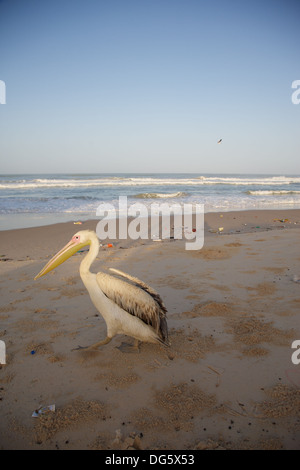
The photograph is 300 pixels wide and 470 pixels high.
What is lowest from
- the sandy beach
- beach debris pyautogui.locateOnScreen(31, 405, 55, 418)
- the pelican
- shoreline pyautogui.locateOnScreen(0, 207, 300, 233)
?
beach debris pyautogui.locateOnScreen(31, 405, 55, 418)

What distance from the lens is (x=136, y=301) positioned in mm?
3148

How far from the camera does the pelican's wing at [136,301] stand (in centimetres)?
312

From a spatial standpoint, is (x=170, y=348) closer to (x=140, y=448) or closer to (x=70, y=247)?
(x=140, y=448)

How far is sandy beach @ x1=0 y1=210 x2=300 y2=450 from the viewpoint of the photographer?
7.30 feet

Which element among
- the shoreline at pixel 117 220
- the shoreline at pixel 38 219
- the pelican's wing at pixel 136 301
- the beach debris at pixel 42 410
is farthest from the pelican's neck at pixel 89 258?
the shoreline at pixel 38 219

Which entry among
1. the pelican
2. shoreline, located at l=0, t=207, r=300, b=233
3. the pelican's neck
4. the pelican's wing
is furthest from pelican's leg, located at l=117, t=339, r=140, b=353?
shoreline, located at l=0, t=207, r=300, b=233

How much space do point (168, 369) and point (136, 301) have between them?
79 cm

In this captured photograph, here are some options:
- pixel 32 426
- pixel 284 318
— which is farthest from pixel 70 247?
pixel 284 318

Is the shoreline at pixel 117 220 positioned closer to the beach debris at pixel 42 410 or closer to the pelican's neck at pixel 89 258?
the pelican's neck at pixel 89 258

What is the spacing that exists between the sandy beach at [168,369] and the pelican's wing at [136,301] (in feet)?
1.39

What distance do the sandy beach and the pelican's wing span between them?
425mm

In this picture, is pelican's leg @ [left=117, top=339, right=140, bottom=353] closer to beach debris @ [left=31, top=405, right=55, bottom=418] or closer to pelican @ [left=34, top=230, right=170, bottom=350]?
pelican @ [left=34, top=230, right=170, bottom=350]

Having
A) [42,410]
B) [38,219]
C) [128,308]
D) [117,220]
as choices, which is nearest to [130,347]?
[128,308]

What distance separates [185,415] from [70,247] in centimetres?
231
